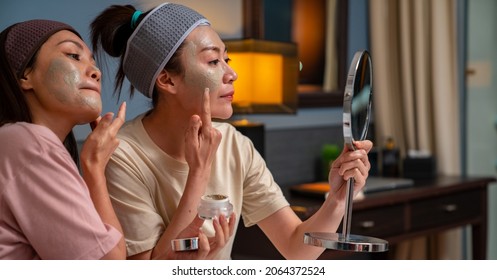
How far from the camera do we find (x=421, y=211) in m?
1.70

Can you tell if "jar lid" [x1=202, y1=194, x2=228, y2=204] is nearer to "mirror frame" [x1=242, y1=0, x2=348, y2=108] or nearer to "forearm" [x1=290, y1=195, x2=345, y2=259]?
"forearm" [x1=290, y1=195, x2=345, y2=259]

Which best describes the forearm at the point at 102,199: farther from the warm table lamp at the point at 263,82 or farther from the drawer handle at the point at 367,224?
Result: the drawer handle at the point at 367,224

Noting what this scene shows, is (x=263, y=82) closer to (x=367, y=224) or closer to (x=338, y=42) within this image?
(x=338, y=42)

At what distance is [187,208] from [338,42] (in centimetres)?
80

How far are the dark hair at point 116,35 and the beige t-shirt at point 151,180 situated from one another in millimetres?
61

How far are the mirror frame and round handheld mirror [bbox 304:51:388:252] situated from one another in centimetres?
28

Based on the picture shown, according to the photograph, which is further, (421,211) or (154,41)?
(421,211)

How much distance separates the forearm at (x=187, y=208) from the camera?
0.64 metres

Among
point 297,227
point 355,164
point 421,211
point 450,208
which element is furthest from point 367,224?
point 355,164

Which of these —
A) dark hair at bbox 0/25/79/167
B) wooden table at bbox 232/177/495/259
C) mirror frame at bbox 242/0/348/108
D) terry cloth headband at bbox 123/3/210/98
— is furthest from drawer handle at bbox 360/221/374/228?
dark hair at bbox 0/25/79/167

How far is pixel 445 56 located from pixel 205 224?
1.33 metres

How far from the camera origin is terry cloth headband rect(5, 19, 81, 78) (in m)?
0.57

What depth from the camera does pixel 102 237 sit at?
57 cm

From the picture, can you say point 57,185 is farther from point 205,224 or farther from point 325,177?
point 325,177
